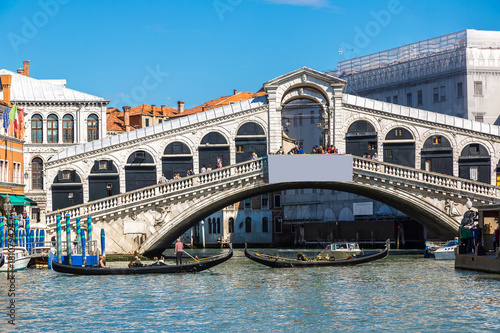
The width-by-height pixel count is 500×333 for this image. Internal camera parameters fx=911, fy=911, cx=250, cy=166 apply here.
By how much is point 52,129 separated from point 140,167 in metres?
9.19

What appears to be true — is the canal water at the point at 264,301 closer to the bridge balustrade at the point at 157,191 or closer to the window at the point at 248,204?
the bridge balustrade at the point at 157,191

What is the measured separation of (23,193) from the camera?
43.6m

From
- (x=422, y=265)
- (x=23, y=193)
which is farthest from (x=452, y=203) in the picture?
(x=23, y=193)

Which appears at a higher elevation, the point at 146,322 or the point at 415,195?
the point at 415,195

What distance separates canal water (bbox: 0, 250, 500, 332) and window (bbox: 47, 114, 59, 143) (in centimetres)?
1672

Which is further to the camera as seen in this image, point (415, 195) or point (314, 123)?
point (314, 123)

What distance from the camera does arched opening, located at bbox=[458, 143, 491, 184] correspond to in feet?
133

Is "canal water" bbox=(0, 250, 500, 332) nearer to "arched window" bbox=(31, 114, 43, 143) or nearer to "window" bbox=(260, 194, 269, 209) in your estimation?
"arched window" bbox=(31, 114, 43, 143)

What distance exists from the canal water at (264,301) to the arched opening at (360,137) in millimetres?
9171

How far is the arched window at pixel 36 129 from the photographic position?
47406mm

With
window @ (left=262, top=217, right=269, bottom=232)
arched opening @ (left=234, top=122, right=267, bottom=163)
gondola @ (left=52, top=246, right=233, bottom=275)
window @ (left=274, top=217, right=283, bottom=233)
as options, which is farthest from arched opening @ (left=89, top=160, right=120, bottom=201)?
window @ (left=274, top=217, right=283, bottom=233)

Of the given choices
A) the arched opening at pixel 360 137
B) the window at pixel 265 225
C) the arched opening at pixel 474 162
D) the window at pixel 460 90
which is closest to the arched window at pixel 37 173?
the arched opening at pixel 360 137

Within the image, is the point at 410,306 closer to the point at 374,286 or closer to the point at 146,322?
the point at 374,286

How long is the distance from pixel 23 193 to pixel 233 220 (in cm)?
2594
